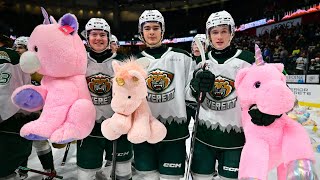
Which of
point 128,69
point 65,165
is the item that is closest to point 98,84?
point 128,69

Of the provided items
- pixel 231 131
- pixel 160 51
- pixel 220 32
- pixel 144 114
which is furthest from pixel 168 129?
pixel 220 32

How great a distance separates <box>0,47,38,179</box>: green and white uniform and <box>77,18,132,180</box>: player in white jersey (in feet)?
1.81

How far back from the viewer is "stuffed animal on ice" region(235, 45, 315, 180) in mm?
1356

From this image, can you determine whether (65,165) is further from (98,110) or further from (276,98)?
(276,98)

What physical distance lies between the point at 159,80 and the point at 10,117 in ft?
4.39

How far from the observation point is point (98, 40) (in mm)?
2250

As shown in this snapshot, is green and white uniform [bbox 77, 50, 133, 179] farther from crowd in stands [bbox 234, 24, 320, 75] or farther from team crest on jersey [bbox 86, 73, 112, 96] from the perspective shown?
crowd in stands [bbox 234, 24, 320, 75]

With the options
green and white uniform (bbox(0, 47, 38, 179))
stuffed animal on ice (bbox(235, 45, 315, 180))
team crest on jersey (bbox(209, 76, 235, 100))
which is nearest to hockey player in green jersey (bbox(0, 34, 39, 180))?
green and white uniform (bbox(0, 47, 38, 179))

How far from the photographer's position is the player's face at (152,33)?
→ 1.98 m

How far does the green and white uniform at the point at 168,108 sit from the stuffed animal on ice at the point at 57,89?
42 cm

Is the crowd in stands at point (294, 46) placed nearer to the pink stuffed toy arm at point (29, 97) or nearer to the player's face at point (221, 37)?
the player's face at point (221, 37)

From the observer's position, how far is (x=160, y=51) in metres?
1.98

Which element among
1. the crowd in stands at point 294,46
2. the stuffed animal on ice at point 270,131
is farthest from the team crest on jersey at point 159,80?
the crowd in stands at point 294,46

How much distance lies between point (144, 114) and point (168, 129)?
0.99 feet
